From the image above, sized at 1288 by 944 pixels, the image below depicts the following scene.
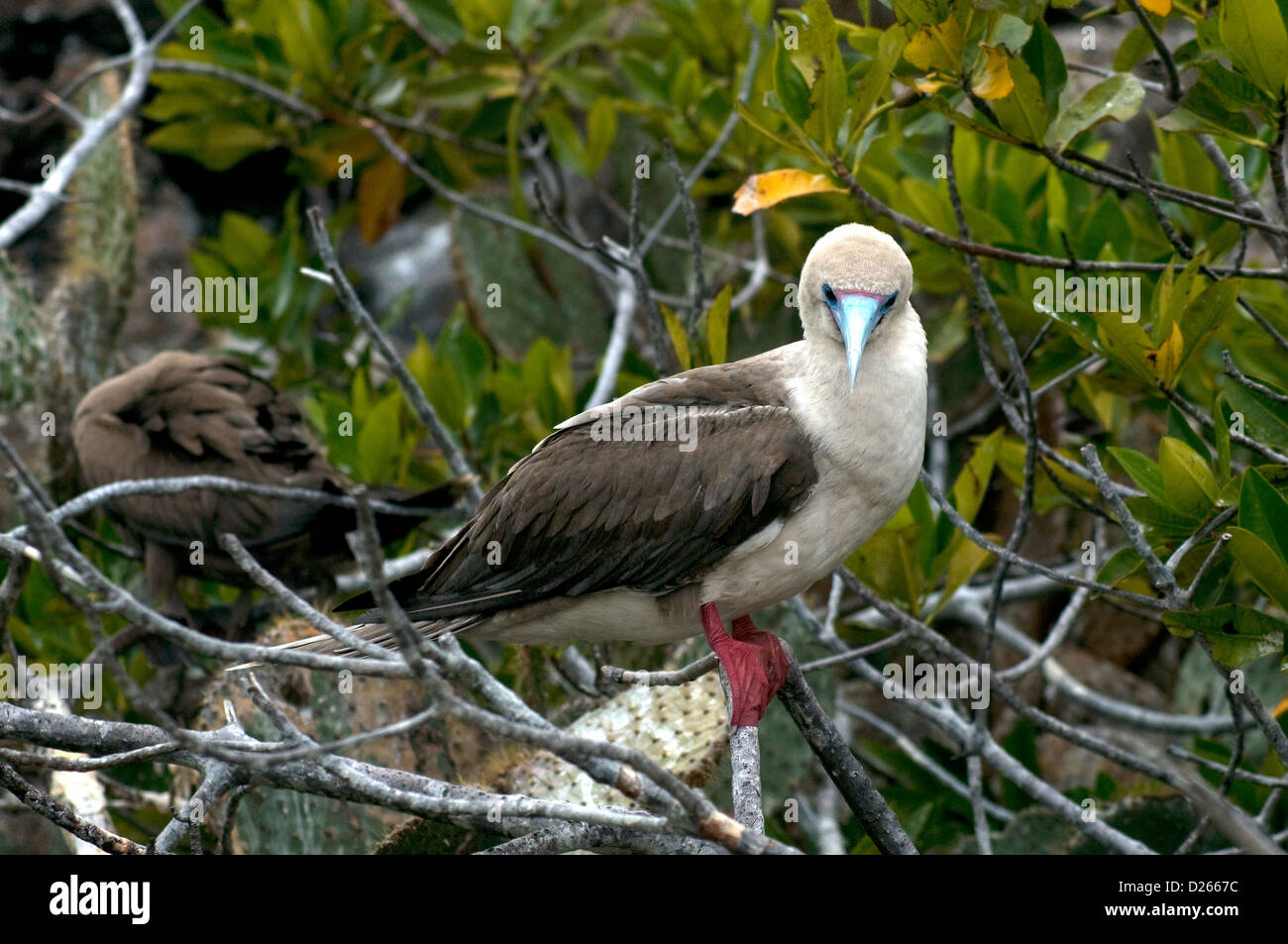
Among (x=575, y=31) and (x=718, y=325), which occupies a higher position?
(x=575, y=31)

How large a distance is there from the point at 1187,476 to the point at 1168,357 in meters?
0.31

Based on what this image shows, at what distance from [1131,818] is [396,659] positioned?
2.97m

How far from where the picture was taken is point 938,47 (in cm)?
329

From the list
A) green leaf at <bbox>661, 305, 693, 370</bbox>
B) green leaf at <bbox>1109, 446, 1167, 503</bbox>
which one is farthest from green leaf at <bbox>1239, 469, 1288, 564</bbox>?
green leaf at <bbox>661, 305, 693, 370</bbox>

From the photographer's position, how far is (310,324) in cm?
702

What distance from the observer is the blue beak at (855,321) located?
301 cm

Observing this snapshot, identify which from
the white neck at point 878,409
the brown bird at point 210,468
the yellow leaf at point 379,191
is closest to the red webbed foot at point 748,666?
the white neck at point 878,409

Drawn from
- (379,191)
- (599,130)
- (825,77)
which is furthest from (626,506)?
(379,191)

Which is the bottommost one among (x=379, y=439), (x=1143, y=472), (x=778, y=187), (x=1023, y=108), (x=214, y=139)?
(x=1143, y=472)

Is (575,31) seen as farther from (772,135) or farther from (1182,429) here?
(1182,429)

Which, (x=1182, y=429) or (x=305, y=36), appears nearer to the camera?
(x=1182, y=429)

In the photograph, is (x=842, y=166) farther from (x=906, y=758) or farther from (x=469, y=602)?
(x=906, y=758)

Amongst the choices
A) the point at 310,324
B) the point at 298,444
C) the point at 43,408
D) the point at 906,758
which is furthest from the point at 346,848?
the point at 310,324

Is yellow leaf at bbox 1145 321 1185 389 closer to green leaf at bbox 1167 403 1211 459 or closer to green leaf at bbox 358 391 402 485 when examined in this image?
Answer: green leaf at bbox 1167 403 1211 459
